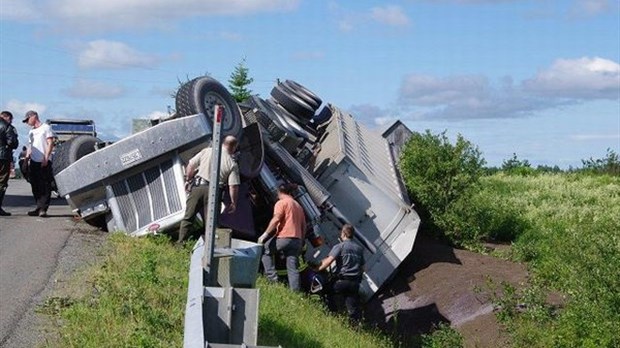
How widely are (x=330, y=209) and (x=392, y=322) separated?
2.07m

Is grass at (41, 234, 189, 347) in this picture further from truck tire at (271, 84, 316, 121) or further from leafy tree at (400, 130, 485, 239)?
leafy tree at (400, 130, 485, 239)

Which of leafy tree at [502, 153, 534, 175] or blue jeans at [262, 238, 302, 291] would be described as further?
leafy tree at [502, 153, 534, 175]

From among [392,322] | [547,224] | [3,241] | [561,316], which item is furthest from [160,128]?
[547,224]

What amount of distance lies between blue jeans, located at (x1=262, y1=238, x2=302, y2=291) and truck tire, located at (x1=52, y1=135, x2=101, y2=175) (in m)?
3.39

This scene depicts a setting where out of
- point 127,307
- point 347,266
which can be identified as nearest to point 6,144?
point 347,266

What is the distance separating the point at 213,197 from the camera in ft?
25.6

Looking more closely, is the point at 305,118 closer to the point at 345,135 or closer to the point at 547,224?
the point at 345,135

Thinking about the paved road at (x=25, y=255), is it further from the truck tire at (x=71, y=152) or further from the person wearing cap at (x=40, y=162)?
the truck tire at (x=71, y=152)

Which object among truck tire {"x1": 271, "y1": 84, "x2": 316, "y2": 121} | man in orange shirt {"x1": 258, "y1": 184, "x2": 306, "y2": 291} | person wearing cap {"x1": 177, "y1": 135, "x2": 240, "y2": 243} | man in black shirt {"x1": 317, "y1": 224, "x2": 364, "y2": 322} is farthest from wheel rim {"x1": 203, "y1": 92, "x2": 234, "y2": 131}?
truck tire {"x1": 271, "y1": 84, "x2": 316, "y2": 121}

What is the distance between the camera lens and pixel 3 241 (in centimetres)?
1512

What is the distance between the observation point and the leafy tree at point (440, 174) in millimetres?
24438

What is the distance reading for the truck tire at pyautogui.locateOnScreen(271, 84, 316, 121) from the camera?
22391 mm

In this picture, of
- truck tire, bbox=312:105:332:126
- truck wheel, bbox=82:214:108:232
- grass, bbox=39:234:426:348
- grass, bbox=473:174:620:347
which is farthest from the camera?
truck tire, bbox=312:105:332:126

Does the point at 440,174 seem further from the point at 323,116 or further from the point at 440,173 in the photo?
the point at 323,116
